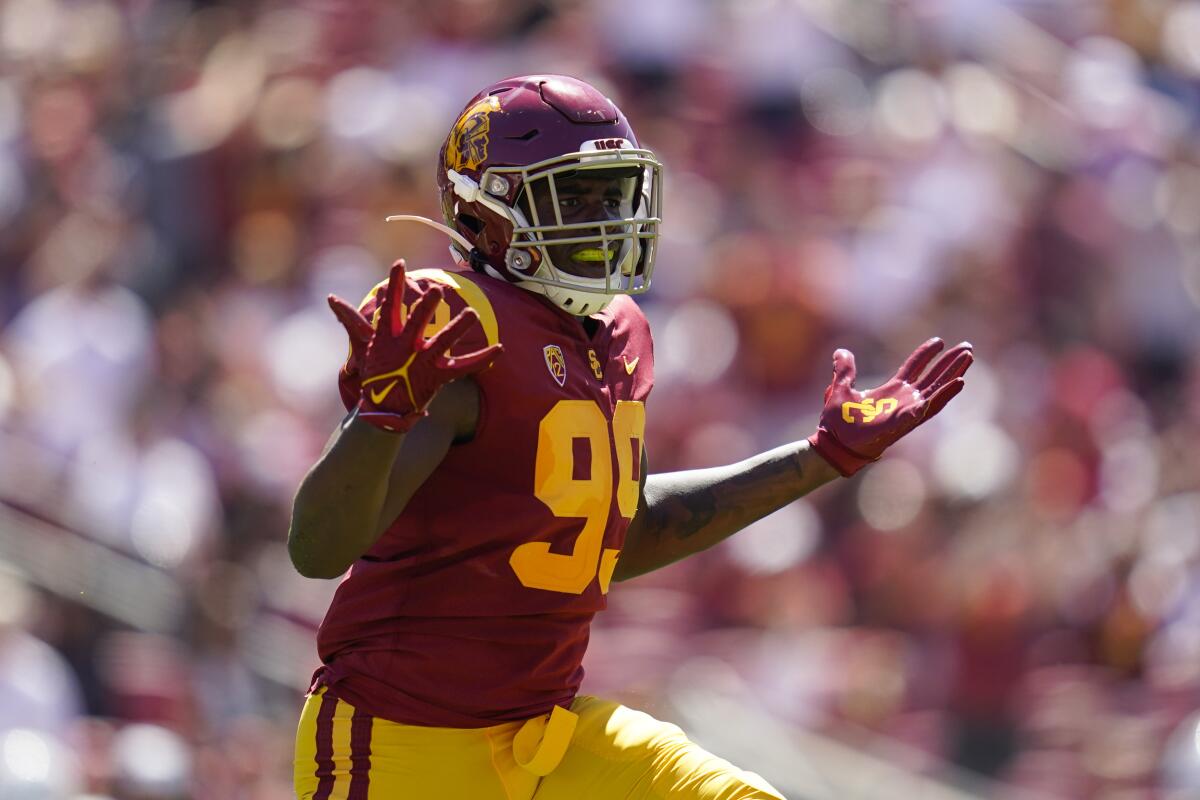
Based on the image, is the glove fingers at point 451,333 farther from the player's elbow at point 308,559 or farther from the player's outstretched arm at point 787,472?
the player's outstretched arm at point 787,472

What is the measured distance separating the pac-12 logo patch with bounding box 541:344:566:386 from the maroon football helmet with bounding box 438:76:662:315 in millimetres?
109

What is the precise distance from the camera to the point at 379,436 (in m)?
2.56

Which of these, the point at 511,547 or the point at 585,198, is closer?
the point at 511,547

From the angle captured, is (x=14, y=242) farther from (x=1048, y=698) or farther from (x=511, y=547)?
(x=511, y=547)

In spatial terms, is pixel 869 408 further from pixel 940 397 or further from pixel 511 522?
pixel 511 522

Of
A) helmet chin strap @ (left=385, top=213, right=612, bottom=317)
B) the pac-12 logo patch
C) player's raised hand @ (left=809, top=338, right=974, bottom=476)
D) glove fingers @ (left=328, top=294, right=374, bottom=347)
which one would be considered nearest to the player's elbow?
glove fingers @ (left=328, top=294, right=374, bottom=347)

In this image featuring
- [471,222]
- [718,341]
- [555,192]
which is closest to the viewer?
[555,192]

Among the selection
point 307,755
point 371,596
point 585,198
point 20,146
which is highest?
point 20,146

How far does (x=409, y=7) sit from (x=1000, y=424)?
347 centimetres

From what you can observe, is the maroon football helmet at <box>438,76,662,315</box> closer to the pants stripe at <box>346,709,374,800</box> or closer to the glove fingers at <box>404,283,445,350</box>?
the glove fingers at <box>404,283,445,350</box>

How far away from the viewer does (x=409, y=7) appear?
8547 millimetres

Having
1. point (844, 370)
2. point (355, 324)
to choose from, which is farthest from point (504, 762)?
point (844, 370)

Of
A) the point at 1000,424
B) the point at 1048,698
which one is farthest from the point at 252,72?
the point at 1048,698

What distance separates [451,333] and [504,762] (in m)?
0.79
